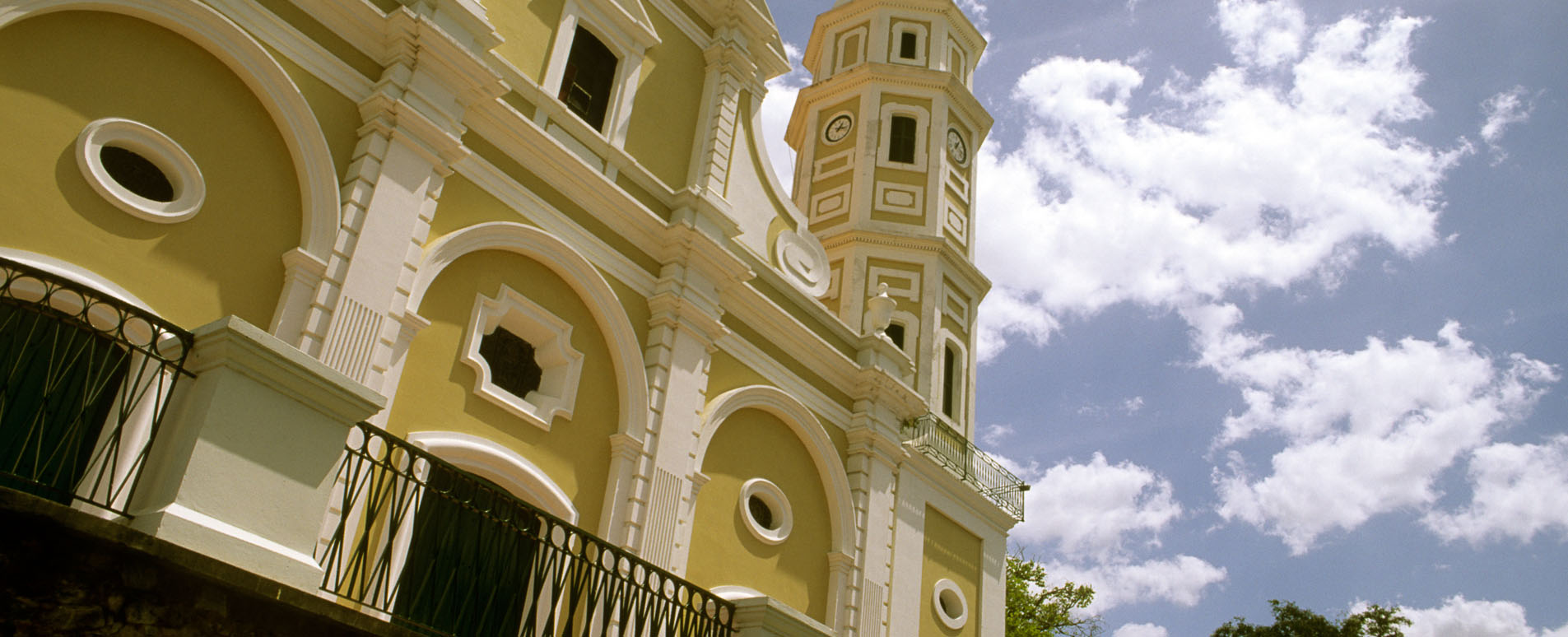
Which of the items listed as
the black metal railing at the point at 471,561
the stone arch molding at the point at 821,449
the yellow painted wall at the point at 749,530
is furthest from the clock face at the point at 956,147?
the black metal railing at the point at 471,561

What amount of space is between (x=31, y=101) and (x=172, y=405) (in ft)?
15.4

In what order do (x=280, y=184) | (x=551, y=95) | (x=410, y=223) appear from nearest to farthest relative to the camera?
(x=280, y=184) < (x=410, y=223) < (x=551, y=95)

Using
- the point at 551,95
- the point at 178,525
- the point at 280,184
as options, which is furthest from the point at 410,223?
the point at 178,525

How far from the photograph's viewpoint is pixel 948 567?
1688cm

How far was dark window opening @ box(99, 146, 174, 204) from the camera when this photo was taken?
29.8 ft

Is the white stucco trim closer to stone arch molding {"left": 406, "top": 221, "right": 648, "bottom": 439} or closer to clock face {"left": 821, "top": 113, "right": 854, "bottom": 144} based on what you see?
stone arch molding {"left": 406, "top": 221, "right": 648, "bottom": 439}

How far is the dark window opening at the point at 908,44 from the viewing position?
22266 mm

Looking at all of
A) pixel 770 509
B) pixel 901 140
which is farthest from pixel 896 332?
pixel 770 509

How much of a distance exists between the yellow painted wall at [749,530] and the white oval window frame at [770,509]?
6cm

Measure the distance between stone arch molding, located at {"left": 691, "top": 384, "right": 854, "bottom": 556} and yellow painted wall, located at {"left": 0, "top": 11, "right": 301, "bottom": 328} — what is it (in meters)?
6.05

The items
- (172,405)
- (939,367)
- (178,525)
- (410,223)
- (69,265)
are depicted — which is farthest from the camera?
(939,367)

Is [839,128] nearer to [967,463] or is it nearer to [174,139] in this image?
[967,463]

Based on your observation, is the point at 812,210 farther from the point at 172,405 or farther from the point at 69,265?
the point at 172,405

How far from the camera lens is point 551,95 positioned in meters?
12.9
